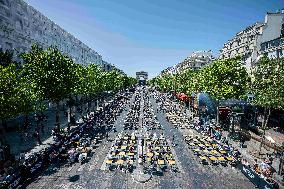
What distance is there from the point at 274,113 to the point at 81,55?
8792 cm

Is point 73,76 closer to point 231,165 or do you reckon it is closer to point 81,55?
point 231,165

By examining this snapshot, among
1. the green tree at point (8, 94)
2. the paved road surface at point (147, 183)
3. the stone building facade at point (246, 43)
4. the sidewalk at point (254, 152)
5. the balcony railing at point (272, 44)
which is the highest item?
the stone building facade at point (246, 43)

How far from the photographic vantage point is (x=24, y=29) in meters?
60.6

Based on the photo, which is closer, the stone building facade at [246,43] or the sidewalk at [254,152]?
the sidewalk at [254,152]

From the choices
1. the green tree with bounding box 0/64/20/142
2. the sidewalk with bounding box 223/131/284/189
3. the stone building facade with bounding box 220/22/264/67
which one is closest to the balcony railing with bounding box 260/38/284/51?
the stone building facade with bounding box 220/22/264/67

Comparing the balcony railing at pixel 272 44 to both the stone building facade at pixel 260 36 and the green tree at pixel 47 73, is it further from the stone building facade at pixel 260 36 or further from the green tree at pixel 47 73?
the green tree at pixel 47 73

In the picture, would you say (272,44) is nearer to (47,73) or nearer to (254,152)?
(254,152)

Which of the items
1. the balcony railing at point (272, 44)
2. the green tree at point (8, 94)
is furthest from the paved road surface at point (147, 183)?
the balcony railing at point (272, 44)

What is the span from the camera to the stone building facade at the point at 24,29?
166 ft

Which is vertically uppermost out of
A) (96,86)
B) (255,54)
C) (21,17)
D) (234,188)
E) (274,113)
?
(21,17)

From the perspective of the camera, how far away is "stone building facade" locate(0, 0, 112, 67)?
1997 inches

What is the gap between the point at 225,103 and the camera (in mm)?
50406

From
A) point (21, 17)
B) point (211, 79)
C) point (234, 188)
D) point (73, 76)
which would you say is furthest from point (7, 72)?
point (21, 17)

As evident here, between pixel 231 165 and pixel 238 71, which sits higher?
pixel 238 71
